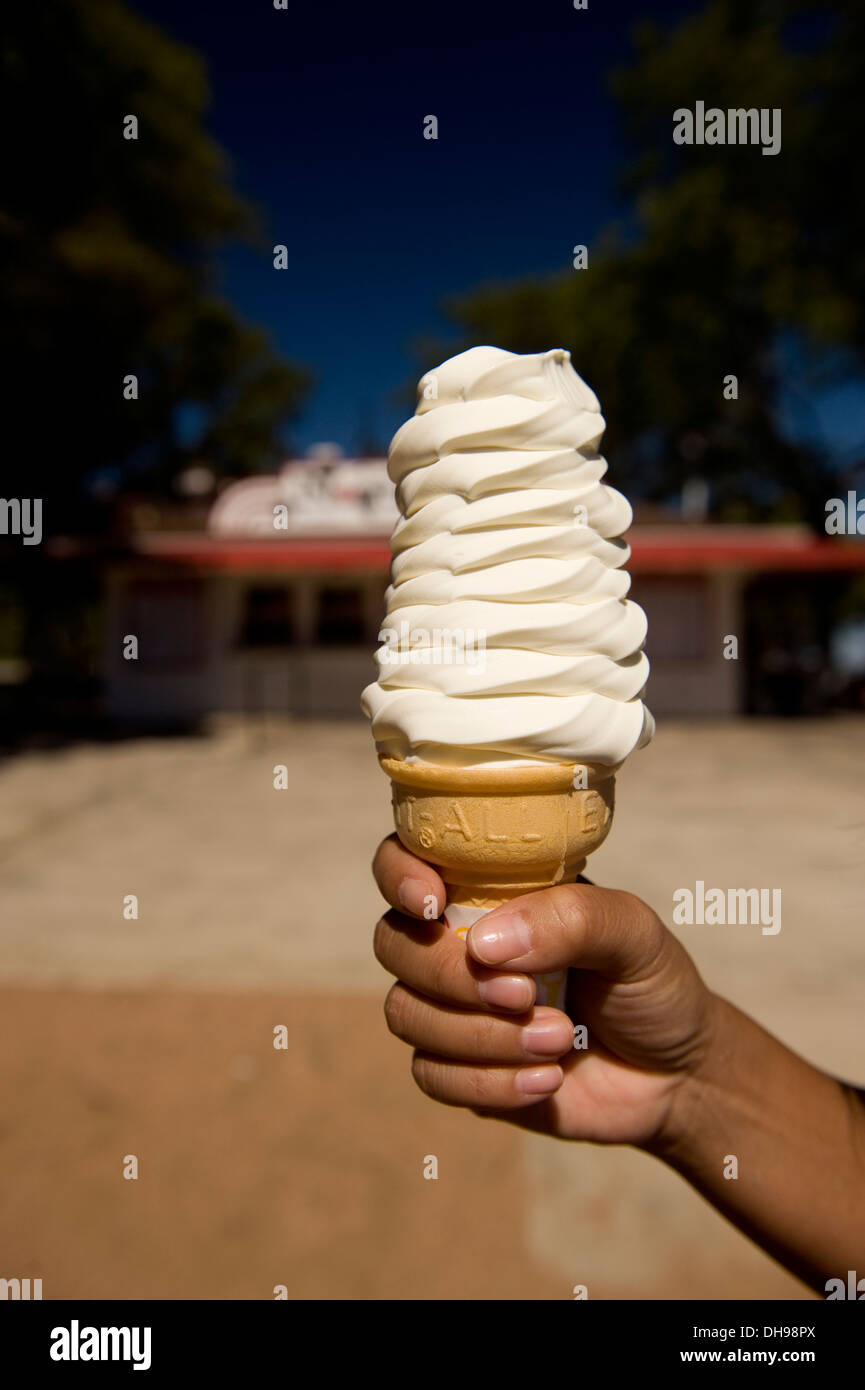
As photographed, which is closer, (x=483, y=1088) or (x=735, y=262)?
(x=483, y=1088)

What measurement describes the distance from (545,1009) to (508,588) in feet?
2.97

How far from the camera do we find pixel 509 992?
1.66 metres

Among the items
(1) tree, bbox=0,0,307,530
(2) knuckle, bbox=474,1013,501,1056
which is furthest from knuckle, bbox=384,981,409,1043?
(1) tree, bbox=0,0,307,530

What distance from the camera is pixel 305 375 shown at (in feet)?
92.3

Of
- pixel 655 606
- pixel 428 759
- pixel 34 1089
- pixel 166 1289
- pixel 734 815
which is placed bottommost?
pixel 166 1289

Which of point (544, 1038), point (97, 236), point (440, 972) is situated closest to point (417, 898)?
point (440, 972)

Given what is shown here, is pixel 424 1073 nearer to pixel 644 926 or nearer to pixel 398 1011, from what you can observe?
pixel 398 1011

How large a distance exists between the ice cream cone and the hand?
0.08 metres

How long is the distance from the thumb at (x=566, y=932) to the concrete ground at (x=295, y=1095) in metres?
1.73

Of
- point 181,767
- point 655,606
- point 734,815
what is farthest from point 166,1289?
point 655,606

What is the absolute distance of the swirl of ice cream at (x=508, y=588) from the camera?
1.79 meters

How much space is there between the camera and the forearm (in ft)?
6.23

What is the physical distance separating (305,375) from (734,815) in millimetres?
23893

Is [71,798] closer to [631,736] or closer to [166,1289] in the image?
[166,1289]
